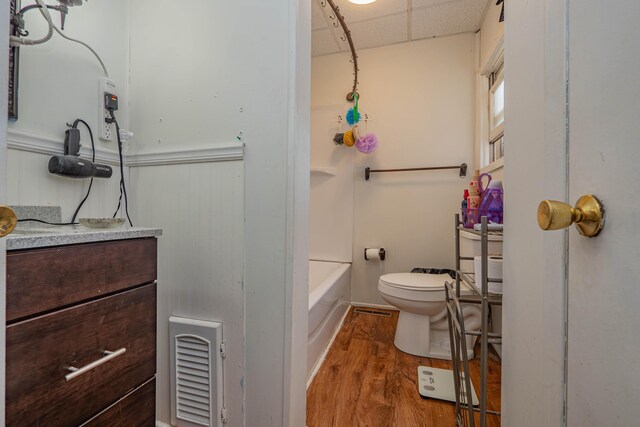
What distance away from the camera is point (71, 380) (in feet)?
2.08

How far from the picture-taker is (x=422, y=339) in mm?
1764

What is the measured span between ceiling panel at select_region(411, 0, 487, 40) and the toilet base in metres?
2.15

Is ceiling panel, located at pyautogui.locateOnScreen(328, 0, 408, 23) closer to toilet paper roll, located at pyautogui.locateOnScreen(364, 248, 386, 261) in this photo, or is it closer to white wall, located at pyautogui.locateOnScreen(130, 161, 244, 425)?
white wall, located at pyautogui.locateOnScreen(130, 161, 244, 425)

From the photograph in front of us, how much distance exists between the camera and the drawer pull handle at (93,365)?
614 mm

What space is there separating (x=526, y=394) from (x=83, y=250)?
1.09m

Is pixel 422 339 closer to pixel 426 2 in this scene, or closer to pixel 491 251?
pixel 491 251

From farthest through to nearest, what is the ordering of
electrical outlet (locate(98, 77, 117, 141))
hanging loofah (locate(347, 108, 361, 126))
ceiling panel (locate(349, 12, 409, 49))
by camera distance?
hanging loofah (locate(347, 108, 361, 126))
ceiling panel (locate(349, 12, 409, 49))
electrical outlet (locate(98, 77, 117, 141))

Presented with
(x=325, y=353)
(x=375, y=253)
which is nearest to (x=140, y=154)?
(x=325, y=353)

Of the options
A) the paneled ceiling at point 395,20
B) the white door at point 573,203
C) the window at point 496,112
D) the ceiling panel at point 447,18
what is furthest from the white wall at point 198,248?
the ceiling panel at point 447,18

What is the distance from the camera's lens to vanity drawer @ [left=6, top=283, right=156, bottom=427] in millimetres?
550

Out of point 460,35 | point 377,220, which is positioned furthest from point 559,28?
point 460,35

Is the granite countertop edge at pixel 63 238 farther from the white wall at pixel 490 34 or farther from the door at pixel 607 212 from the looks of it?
the white wall at pixel 490 34

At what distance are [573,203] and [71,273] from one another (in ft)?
3.23

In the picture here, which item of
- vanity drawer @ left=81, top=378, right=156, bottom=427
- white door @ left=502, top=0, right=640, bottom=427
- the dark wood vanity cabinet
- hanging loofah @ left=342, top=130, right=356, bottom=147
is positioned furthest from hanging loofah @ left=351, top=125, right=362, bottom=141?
vanity drawer @ left=81, top=378, right=156, bottom=427
